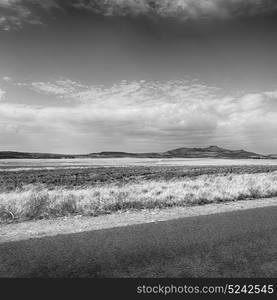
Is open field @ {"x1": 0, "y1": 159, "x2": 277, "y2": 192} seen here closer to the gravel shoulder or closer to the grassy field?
the grassy field

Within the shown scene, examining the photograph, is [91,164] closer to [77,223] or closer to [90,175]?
[90,175]

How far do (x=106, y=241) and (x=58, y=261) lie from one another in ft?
4.31

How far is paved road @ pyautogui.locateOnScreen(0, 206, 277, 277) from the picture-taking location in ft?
15.3

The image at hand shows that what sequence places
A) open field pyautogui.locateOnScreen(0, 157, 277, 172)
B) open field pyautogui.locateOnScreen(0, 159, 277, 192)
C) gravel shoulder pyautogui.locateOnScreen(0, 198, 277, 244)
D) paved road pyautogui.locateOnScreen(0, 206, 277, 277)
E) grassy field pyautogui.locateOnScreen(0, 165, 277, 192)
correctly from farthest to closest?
1. open field pyautogui.locateOnScreen(0, 157, 277, 172)
2. open field pyautogui.locateOnScreen(0, 159, 277, 192)
3. grassy field pyautogui.locateOnScreen(0, 165, 277, 192)
4. gravel shoulder pyautogui.locateOnScreen(0, 198, 277, 244)
5. paved road pyautogui.locateOnScreen(0, 206, 277, 277)

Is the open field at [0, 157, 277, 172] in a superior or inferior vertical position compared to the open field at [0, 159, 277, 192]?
superior

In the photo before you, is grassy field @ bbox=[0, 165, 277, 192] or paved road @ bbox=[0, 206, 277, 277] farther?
grassy field @ bbox=[0, 165, 277, 192]

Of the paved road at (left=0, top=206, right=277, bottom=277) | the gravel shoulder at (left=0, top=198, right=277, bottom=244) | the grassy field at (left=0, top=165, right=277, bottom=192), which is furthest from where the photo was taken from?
the grassy field at (left=0, top=165, right=277, bottom=192)

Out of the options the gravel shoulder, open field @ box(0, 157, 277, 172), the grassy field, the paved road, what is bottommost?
the grassy field

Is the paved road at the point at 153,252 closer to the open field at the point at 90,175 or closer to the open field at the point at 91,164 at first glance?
the open field at the point at 90,175

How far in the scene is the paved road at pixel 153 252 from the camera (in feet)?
15.3

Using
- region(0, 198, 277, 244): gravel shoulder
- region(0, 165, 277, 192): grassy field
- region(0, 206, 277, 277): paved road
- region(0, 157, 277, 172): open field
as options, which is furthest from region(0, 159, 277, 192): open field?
region(0, 206, 277, 277): paved road

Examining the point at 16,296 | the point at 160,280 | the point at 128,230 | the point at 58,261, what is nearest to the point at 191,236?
the point at 128,230

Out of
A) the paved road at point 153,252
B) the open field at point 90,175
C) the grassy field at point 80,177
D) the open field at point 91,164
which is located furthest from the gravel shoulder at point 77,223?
the open field at point 91,164

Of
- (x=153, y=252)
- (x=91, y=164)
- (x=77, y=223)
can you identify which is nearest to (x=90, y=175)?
(x=77, y=223)
